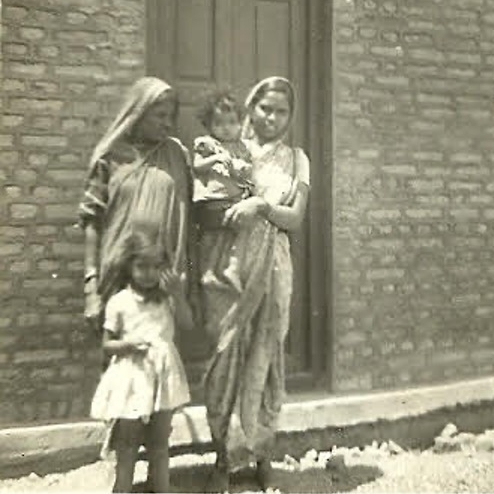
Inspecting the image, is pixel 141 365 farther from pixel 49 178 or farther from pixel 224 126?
pixel 49 178

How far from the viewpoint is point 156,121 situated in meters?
3.90

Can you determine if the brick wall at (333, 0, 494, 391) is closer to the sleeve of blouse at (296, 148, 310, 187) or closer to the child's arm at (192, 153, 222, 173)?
the sleeve of blouse at (296, 148, 310, 187)

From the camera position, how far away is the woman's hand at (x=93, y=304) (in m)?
3.83

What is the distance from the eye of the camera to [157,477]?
400 centimetres

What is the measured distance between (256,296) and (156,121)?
1.10 meters

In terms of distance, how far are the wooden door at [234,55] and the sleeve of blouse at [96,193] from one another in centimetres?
146

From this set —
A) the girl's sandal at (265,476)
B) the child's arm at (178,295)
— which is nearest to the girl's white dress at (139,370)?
the child's arm at (178,295)

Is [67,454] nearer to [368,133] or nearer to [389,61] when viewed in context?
[368,133]

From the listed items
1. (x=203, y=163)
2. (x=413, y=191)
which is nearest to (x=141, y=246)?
(x=203, y=163)

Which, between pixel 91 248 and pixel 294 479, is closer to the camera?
pixel 91 248

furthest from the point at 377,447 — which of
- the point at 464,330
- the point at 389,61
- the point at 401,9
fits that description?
the point at 401,9

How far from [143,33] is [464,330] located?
3.38 meters

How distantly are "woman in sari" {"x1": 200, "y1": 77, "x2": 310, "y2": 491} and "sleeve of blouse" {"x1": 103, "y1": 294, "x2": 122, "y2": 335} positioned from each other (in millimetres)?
567

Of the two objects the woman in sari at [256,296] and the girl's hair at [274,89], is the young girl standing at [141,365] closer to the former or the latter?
the woman in sari at [256,296]
